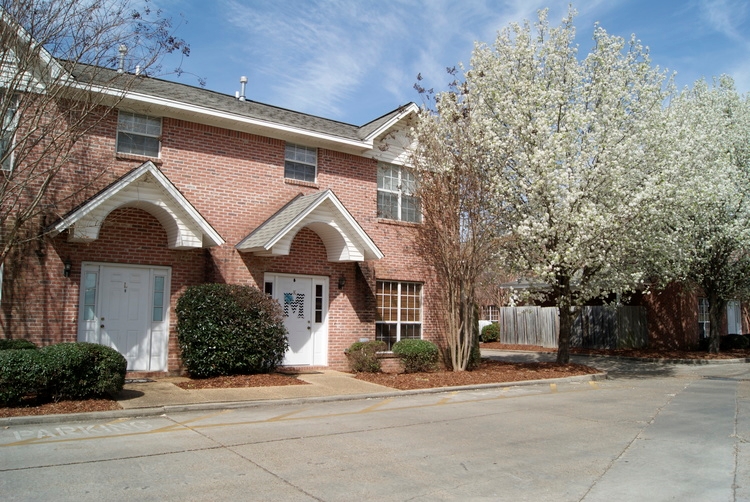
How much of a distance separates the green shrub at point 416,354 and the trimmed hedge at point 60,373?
282 inches

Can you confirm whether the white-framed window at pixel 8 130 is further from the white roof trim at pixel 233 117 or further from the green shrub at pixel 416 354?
the green shrub at pixel 416 354

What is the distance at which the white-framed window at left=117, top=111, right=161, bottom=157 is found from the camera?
13.4m

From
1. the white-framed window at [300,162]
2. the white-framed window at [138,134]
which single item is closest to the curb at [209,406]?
the white-framed window at [138,134]

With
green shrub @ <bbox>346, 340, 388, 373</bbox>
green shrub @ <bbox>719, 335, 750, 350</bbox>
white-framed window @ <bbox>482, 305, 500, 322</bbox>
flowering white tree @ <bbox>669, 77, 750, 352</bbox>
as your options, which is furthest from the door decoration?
white-framed window @ <bbox>482, 305, 500, 322</bbox>

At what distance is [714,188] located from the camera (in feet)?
59.1

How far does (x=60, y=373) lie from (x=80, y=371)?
0.36m

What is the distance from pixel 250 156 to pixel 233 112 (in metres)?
1.20

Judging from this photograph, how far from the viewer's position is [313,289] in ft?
51.8

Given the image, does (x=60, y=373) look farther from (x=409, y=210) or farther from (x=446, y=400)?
(x=409, y=210)

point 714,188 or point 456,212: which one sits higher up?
point 714,188

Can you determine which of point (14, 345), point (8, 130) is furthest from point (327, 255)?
point (8, 130)

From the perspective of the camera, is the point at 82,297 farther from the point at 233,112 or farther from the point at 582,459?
the point at 582,459

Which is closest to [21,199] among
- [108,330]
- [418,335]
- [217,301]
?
[108,330]

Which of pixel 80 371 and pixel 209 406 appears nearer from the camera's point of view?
pixel 80 371
